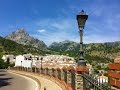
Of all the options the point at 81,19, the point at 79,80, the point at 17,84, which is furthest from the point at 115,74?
the point at 17,84

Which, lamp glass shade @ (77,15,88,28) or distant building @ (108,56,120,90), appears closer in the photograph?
distant building @ (108,56,120,90)

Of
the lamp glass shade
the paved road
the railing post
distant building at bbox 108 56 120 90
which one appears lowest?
the paved road

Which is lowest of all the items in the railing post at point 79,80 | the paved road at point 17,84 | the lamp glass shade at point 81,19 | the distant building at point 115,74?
the paved road at point 17,84

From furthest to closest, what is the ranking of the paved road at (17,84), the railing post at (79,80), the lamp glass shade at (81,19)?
1. the paved road at (17,84)
2. the lamp glass shade at (81,19)
3. the railing post at (79,80)

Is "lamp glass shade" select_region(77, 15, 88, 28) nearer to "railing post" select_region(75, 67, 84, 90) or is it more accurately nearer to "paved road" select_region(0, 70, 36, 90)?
"railing post" select_region(75, 67, 84, 90)

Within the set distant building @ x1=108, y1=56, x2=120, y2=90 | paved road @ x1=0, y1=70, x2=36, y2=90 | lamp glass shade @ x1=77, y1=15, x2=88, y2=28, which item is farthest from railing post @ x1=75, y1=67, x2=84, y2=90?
paved road @ x1=0, y1=70, x2=36, y2=90

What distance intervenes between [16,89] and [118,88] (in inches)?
942

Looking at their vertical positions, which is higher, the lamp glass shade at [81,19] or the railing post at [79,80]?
the lamp glass shade at [81,19]

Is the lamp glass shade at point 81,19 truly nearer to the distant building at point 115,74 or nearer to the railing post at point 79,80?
the railing post at point 79,80

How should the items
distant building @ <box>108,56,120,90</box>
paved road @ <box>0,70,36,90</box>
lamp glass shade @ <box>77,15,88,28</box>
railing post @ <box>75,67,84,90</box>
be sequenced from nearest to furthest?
distant building @ <box>108,56,120,90</box> → railing post @ <box>75,67,84,90</box> → lamp glass shade @ <box>77,15,88,28</box> → paved road @ <box>0,70,36,90</box>

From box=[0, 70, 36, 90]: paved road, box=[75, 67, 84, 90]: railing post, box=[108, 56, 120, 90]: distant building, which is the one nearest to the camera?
box=[108, 56, 120, 90]: distant building

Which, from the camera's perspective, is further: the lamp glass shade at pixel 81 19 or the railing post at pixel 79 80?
the lamp glass shade at pixel 81 19

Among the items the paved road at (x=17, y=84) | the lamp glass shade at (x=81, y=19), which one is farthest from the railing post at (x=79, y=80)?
the paved road at (x=17, y=84)

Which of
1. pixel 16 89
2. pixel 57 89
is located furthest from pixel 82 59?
pixel 16 89
